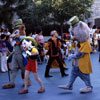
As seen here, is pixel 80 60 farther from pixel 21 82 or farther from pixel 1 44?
pixel 1 44

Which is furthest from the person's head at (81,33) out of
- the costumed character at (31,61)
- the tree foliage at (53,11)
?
the tree foliage at (53,11)

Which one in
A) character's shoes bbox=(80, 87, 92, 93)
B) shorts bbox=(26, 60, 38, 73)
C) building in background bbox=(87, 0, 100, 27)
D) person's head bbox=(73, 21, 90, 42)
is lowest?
character's shoes bbox=(80, 87, 92, 93)

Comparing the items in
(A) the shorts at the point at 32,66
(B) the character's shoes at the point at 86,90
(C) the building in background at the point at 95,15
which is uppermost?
(C) the building in background at the point at 95,15

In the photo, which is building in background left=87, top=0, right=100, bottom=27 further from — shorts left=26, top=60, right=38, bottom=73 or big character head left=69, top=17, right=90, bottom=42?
shorts left=26, top=60, right=38, bottom=73

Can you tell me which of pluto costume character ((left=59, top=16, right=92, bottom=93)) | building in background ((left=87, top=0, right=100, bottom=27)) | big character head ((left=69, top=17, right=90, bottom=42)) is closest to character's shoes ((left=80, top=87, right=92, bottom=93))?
pluto costume character ((left=59, top=16, right=92, bottom=93))

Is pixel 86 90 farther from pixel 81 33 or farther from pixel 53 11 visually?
pixel 53 11

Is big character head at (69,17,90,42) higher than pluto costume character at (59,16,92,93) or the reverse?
higher

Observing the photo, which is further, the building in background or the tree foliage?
the building in background

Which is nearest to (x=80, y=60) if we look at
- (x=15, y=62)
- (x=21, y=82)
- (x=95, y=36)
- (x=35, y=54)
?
(x=35, y=54)

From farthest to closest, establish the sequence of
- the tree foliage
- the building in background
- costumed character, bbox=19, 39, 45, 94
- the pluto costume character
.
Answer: the building in background < the tree foliage < costumed character, bbox=19, 39, 45, 94 < the pluto costume character

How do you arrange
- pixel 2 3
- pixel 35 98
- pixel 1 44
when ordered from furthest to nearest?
1. pixel 2 3
2. pixel 1 44
3. pixel 35 98

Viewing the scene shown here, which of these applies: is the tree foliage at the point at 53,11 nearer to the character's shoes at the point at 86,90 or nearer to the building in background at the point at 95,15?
the building in background at the point at 95,15

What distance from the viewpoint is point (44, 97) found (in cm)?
803

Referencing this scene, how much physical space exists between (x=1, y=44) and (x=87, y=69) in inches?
234
